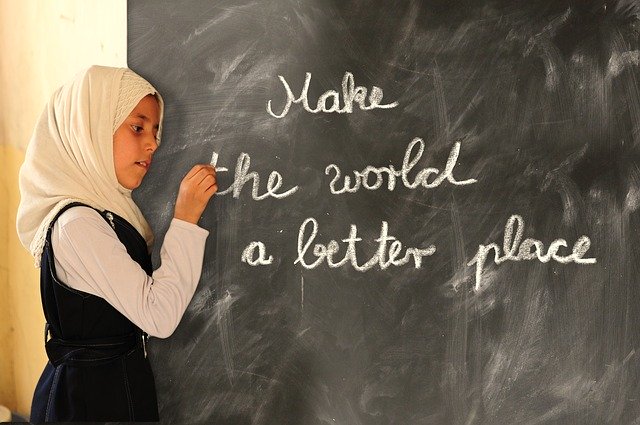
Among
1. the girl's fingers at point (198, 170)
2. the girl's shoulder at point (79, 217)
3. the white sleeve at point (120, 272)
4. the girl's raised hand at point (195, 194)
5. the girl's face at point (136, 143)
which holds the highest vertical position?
the girl's face at point (136, 143)

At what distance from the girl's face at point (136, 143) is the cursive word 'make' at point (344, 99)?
0.32 meters

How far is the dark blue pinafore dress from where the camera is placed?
1757mm

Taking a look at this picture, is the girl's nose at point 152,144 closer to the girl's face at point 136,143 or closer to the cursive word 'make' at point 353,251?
the girl's face at point 136,143

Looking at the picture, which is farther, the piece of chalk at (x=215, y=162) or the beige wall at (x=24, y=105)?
the beige wall at (x=24, y=105)

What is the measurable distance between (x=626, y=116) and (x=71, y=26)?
5.34 feet

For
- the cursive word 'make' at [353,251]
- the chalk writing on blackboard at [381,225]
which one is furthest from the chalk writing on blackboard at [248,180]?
the cursive word 'make' at [353,251]

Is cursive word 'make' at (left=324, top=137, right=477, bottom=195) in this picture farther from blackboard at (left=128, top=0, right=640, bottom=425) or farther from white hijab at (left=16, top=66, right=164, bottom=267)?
white hijab at (left=16, top=66, right=164, bottom=267)

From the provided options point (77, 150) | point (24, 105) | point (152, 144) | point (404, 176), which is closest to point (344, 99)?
point (404, 176)

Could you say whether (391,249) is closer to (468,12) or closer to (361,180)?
(361,180)

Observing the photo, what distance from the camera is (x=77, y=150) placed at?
1.77 metres

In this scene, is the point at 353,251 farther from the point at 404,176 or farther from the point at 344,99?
Answer: the point at 344,99

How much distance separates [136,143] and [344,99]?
20.4 inches

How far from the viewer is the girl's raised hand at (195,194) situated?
1834 mm

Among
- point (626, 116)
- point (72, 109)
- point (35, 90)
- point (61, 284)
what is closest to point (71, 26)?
point (35, 90)
